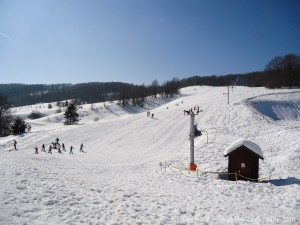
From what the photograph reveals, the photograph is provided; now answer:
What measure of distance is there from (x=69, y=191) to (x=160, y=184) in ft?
25.8

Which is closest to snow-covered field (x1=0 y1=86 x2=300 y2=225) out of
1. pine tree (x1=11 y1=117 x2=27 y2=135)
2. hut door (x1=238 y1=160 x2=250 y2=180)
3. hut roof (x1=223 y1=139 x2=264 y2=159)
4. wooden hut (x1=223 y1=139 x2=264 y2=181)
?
wooden hut (x1=223 y1=139 x2=264 y2=181)

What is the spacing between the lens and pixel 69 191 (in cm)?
1379

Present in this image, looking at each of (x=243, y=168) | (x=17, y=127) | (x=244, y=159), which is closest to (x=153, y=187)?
(x=243, y=168)

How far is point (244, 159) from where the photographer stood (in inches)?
881

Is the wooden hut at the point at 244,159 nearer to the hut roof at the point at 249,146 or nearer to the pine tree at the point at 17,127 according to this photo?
the hut roof at the point at 249,146

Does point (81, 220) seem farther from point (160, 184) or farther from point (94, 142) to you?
point (94, 142)

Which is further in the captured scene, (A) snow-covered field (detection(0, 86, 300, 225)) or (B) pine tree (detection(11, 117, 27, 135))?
(B) pine tree (detection(11, 117, 27, 135))

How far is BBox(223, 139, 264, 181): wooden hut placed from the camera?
21.9 m

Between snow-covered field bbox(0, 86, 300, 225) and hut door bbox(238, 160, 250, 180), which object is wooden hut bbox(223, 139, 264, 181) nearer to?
hut door bbox(238, 160, 250, 180)

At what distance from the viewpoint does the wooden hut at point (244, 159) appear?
21.9 metres

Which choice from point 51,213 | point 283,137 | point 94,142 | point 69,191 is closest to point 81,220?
point 51,213

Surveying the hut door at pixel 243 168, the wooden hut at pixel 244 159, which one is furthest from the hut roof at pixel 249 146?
the hut door at pixel 243 168

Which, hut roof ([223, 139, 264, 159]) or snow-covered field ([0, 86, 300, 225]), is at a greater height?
hut roof ([223, 139, 264, 159])

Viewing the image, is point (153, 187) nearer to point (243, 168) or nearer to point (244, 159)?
point (243, 168)
